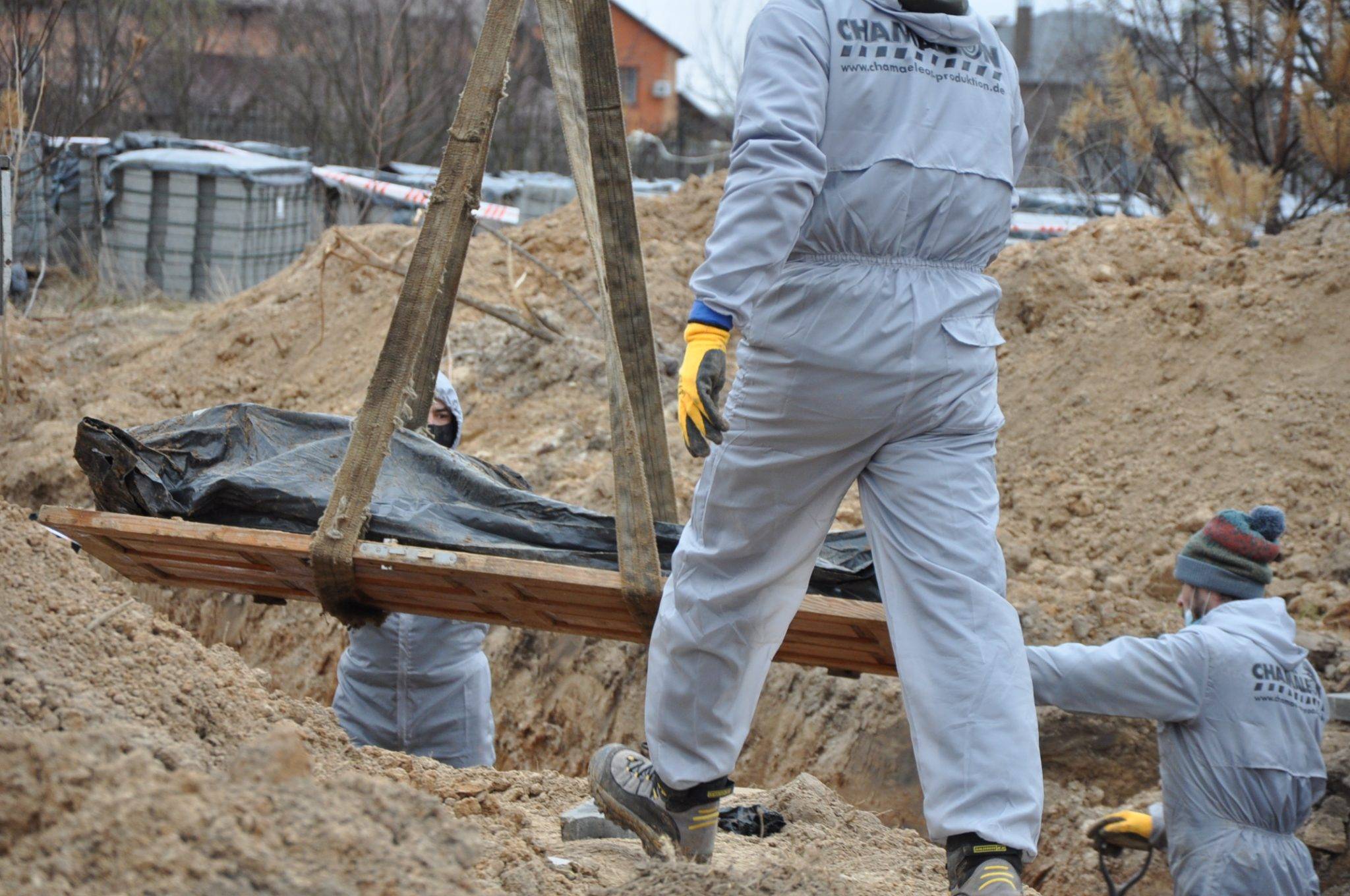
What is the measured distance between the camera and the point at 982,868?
7.70ft

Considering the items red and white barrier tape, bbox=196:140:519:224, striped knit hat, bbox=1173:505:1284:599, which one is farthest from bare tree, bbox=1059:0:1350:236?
red and white barrier tape, bbox=196:140:519:224

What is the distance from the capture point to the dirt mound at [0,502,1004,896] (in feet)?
5.36

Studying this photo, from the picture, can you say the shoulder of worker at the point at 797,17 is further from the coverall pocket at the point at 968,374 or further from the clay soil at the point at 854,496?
the clay soil at the point at 854,496

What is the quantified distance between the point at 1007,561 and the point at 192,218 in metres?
11.6

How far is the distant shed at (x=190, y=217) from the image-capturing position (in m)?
14.3

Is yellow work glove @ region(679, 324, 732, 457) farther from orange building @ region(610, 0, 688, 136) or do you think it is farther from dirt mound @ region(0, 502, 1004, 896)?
orange building @ region(610, 0, 688, 136)

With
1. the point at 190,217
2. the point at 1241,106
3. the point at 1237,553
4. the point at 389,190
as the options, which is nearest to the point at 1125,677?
the point at 1237,553

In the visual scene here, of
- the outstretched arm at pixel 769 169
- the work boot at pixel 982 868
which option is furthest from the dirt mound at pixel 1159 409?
the outstretched arm at pixel 769 169

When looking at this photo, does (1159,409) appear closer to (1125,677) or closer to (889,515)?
(1125,677)

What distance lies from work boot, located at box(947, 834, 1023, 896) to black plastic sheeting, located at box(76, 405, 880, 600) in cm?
104

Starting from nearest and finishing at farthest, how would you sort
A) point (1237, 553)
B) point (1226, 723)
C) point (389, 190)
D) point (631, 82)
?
point (1226, 723), point (1237, 553), point (389, 190), point (631, 82)

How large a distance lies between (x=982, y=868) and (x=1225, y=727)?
5.20 feet

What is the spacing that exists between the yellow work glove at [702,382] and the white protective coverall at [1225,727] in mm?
1504

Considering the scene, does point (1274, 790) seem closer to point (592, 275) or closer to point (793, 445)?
point (793, 445)
